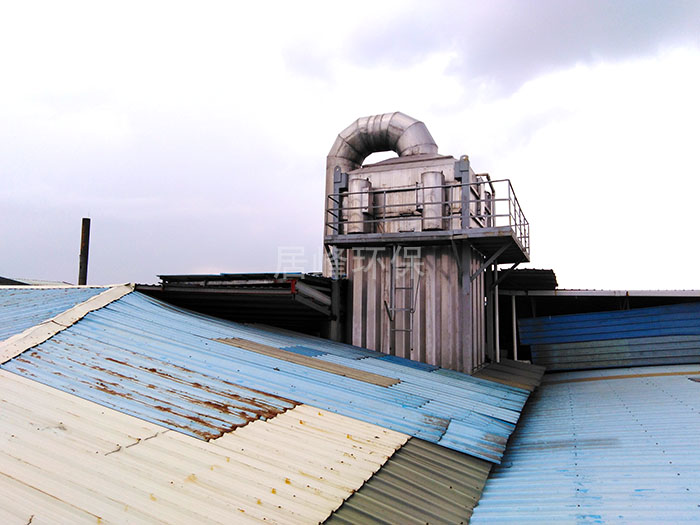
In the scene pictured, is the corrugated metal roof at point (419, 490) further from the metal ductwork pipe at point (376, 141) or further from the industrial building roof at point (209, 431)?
the metal ductwork pipe at point (376, 141)

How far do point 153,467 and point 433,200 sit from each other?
35.8ft

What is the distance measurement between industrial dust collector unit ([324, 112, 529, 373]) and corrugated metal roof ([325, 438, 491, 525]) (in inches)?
280

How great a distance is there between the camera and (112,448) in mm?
4039

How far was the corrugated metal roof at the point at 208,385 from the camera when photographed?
524 centimetres

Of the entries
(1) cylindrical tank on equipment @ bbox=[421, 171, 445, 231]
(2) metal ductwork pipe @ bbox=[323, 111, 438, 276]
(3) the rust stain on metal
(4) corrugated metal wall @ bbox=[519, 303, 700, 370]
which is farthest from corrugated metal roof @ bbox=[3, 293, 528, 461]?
(4) corrugated metal wall @ bbox=[519, 303, 700, 370]

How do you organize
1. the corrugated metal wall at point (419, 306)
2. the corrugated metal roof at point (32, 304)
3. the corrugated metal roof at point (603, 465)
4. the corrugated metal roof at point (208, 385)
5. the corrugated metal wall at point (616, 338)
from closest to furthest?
the corrugated metal roof at point (603, 465) < the corrugated metal roof at point (208, 385) < the corrugated metal roof at point (32, 304) < the corrugated metal wall at point (419, 306) < the corrugated metal wall at point (616, 338)

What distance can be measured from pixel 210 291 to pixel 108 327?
4.06 m

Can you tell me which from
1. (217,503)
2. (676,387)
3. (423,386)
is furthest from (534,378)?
(217,503)

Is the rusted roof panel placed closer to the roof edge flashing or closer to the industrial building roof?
the industrial building roof

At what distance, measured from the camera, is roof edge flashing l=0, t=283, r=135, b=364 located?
611 cm

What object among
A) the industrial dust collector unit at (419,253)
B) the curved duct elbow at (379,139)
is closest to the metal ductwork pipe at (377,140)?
the curved duct elbow at (379,139)

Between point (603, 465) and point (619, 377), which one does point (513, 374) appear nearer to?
point (619, 377)

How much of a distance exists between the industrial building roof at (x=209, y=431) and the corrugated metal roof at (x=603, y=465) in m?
0.39

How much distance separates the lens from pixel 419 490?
4.63 m
